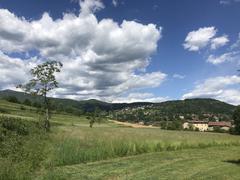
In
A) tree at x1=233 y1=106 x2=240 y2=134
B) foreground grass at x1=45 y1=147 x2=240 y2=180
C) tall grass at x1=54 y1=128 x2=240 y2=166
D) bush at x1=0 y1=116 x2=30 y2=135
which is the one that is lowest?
foreground grass at x1=45 y1=147 x2=240 y2=180

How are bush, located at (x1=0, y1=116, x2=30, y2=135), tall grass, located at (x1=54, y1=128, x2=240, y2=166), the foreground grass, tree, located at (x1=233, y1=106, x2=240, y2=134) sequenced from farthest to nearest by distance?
tree, located at (x1=233, y1=106, x2=240, y2=134), bush, located at (x1=0, y1=116, x2=30, y2=135), tall grass, located at (x1=54, y1=128, x2=240, y2=166), the foreground grass

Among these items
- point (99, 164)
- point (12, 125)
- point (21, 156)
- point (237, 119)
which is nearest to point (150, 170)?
point (99, 164)

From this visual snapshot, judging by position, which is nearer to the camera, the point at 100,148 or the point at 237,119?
the point at 100,148

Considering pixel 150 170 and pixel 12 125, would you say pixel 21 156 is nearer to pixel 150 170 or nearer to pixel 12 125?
pixel 150 170

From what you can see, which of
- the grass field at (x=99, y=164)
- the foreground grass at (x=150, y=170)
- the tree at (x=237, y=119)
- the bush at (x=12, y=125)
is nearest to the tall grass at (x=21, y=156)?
the grass field at (x=99, y=164)

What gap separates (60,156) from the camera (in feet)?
53.5

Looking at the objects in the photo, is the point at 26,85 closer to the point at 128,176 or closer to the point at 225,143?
the point at 225,143

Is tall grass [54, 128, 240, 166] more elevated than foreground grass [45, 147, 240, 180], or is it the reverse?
tall grass [54, 128, 240, 166]

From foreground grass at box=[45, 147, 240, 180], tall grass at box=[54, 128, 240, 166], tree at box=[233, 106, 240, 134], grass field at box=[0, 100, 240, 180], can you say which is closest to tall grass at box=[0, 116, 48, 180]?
grass field at box=[0, 100, 240, 180]

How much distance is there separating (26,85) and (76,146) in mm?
30392

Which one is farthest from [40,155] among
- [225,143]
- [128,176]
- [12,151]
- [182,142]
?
[225,143]

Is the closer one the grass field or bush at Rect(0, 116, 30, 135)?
the grass field

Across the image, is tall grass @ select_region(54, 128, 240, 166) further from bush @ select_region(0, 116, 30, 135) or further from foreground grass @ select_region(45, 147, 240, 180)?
bush @ select_region(0, 116, 30, 135)

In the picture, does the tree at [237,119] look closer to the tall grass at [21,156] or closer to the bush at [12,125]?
the bush at [12,125]
